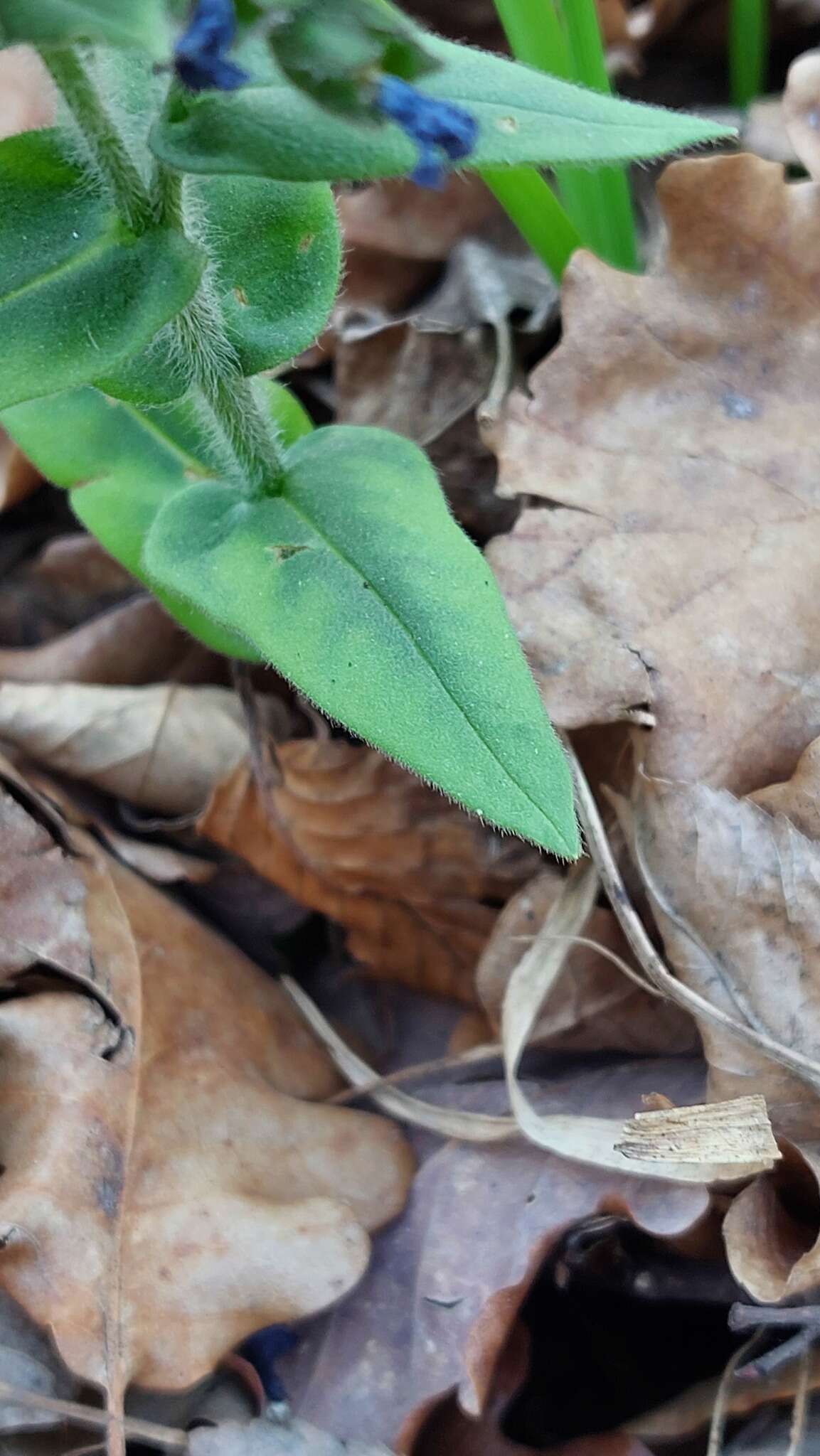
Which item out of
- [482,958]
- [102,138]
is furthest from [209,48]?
[482,958]

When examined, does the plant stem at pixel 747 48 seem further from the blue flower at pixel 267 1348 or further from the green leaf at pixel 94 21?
the blue flower at pixel 267 1348

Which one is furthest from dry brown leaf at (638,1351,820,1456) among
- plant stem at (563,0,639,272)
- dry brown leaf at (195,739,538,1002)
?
plant stem at (563,0,639,272)

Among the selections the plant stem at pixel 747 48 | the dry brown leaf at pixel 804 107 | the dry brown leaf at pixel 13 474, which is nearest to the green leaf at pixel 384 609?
the dry brown leaf at pixel 13 474

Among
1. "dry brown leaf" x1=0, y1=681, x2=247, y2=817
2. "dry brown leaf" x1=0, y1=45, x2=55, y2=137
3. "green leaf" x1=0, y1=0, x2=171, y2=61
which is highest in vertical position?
"green leaf" x1=0, y1=0, x2=171, y2=61

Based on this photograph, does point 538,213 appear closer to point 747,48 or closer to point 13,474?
point 747,48

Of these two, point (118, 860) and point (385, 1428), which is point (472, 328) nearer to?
point (118, 860)

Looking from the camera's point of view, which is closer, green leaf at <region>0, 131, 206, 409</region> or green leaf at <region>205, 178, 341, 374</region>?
green leaf at <region>0, 131, 206, 409</region>

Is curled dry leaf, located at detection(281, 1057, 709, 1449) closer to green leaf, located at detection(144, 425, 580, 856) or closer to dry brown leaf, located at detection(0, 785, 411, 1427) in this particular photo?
dry brown leaf, located at detection(0, 785, 411, 1427)
